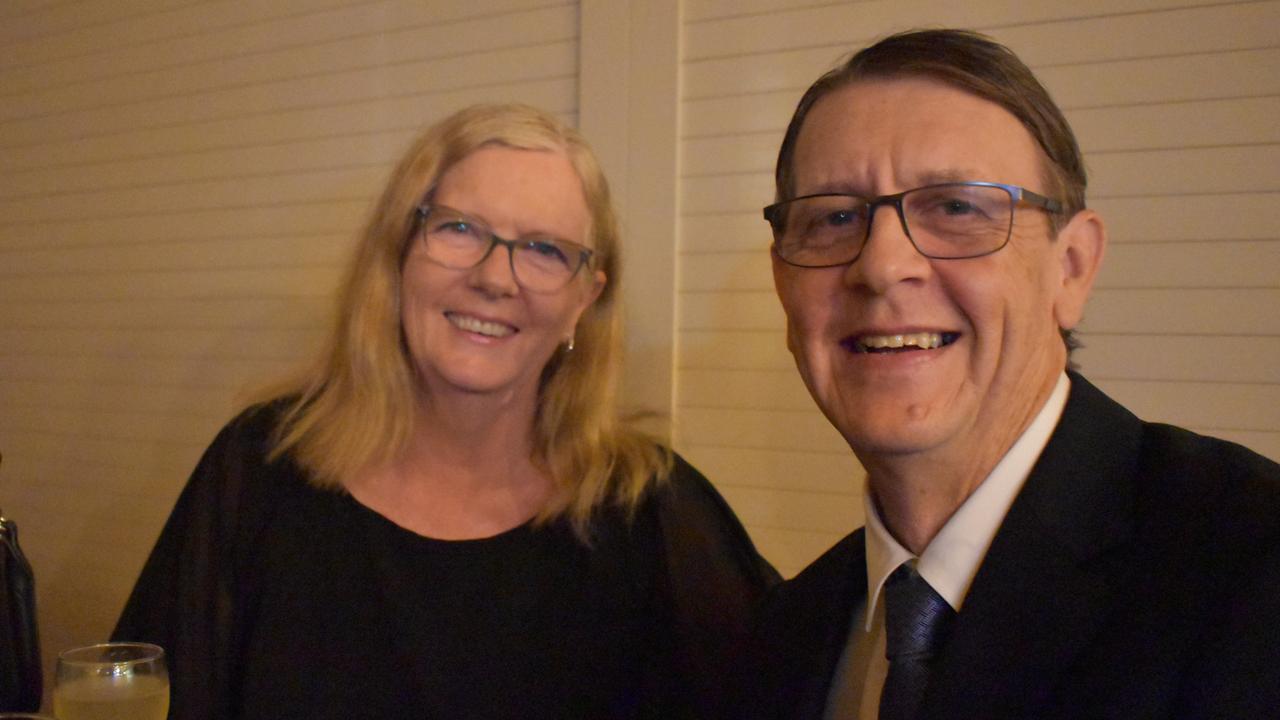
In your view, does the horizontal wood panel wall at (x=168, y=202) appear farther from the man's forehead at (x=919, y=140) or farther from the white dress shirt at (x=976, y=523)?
the white dress shirt at (x=976, y=523)

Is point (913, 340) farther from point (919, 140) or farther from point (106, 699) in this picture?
point (106, 699)


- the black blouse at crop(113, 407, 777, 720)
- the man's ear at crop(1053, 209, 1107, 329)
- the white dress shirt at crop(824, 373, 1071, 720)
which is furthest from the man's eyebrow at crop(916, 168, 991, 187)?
the black blouse at crop(113, 407, 777, 720)

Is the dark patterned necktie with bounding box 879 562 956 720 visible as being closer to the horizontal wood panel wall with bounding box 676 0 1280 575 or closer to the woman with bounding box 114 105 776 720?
the woman with bounding box 114 105 776 720

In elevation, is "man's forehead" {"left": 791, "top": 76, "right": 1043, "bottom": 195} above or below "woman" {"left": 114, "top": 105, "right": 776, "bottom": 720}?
above

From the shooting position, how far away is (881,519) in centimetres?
142

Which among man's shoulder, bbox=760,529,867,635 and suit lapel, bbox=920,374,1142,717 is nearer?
suit lapel, bbox=920,374,1142,717

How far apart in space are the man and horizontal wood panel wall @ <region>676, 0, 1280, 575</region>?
69 centimetres

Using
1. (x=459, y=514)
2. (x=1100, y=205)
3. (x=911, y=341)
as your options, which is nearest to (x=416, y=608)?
(x=459, y=514)

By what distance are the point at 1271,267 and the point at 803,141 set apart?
1.07 m

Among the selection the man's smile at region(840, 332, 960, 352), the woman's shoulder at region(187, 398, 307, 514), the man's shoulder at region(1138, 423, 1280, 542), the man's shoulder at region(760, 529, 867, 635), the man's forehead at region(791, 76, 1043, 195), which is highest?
the man's forehead at region(791, 76, 1043, 195)

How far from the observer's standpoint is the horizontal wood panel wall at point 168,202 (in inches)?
111

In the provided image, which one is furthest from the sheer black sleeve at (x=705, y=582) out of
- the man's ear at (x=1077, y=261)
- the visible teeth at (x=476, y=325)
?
the man's ear at (x=1077, y=261)

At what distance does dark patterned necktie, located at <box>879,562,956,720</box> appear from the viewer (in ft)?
3.99

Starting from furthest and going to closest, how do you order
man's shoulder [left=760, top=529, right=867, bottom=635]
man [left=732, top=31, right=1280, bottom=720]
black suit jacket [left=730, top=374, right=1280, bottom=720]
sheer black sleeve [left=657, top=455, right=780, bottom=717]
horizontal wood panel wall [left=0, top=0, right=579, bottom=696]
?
horizontal wood panel wall [left=0, top=0, right=579, bottom=696] → sheer black sleeve [left=657, top=455, right=780, bottom=717] → man's shoulder [left=760, top=529, right=867, bottom=635] → man [left=732, top=31, right=1280, bottom=720] → black suit jacket [left=730, top=374, right=1280, bottom=720]
